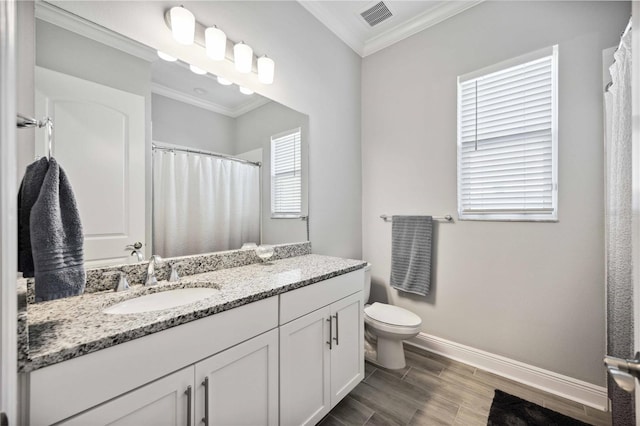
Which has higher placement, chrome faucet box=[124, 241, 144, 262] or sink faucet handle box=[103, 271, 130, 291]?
chrome faucet box=[124, 241, 144, 262]

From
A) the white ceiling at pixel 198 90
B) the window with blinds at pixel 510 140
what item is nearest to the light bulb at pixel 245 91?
the white ceiling at pixel 198 90

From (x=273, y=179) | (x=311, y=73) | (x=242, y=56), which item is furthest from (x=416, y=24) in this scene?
(x=273, y=179)

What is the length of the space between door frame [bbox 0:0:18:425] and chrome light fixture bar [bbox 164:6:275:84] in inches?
44.4

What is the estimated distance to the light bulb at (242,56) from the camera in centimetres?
161

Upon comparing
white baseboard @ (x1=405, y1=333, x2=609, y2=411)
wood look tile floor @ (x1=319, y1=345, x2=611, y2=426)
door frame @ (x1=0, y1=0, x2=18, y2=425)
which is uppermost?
door frame @ (x1=0, y1=0, x2=18, y2=425)

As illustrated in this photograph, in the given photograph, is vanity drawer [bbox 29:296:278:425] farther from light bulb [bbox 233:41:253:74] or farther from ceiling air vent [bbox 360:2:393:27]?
ceiling air vent [bbox 360:2:393:27]

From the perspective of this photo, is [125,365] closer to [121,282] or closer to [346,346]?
[121,282]

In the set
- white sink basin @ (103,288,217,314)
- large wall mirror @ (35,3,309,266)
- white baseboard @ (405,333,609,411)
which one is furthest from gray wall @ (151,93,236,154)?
white baseboard @ (405,333,609,411)

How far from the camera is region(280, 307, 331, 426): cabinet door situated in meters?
1.22

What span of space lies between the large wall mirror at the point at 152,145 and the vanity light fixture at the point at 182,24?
0.42 ft

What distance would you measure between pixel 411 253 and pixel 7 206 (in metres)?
2.30

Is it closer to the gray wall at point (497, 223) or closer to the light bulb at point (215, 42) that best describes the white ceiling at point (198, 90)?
the light bulb at point (215, 42)

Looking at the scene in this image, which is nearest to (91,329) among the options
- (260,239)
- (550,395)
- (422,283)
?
(260,239)

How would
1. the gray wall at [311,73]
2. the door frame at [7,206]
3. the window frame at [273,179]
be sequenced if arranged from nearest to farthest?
1. the door frame at [7,206]
2. the gray wall at [311,73]
3. the window frame at [273,179]
